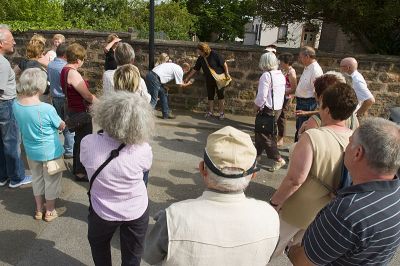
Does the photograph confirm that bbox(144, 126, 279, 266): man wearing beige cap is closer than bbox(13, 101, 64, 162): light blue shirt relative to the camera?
Yes

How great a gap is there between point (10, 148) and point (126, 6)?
1383 cm

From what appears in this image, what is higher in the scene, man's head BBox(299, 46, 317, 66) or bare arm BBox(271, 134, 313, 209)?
man's head BBox(299, 46, 317, 66)

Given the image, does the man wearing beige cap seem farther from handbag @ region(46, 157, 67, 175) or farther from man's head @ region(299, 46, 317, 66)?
man's head @ region(299, 46, 317, 66)

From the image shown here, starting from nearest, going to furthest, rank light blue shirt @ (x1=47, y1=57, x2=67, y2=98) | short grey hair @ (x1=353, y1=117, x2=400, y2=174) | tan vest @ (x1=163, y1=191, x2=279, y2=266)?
tan vest @ (x1=163, y1=191, x2=279, y2=266), short grey hair @ (x1=353, y1=117, x2=400, y2=174), light blue shirt @ (x1=47, y1=57, x2=67, y2=98)

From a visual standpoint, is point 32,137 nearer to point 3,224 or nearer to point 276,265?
point 3,224

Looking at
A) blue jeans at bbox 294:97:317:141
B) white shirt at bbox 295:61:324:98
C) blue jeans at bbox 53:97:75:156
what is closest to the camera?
blue jeans at bbox 53:97:75:156

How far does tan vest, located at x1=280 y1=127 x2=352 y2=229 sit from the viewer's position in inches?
95.7

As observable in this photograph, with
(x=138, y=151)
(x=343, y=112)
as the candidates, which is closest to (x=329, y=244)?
(x=343, y=112)

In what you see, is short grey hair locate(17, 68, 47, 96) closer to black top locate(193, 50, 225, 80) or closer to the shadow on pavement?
the shadow on pavement

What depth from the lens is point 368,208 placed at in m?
1.61

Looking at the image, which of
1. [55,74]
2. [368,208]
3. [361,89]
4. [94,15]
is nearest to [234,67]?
[361,89]

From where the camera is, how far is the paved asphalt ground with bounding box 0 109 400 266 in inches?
130

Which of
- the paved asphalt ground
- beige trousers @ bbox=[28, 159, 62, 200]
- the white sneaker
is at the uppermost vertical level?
beige trousers @ bbox=[28, 159, 62, 200]

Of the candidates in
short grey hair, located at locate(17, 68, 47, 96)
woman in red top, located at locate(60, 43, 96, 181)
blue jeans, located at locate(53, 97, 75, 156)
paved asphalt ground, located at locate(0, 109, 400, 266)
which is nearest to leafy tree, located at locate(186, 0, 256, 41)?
paved asphalt ground, located at locate(0, 109, 400, 266)
